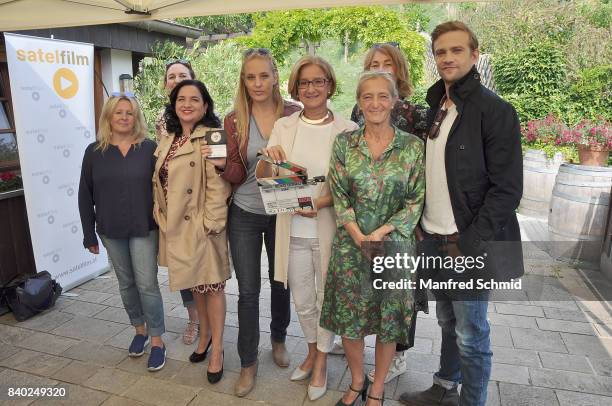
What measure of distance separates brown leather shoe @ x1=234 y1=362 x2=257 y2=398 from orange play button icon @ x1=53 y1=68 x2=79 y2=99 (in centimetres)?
295

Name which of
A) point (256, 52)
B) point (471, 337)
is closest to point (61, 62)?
point (256, 52)

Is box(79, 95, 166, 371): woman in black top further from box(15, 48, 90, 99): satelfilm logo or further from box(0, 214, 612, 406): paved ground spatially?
box(15, 48, 90, 99): satelfilm logo

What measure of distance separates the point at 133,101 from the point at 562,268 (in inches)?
176

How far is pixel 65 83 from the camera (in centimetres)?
401

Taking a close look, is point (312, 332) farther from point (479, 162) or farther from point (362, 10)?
point (362, 10)

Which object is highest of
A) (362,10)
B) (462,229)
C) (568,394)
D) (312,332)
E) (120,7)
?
(362,10)

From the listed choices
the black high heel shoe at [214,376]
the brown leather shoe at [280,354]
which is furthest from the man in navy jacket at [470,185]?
the black high heel shoe at [214,376]

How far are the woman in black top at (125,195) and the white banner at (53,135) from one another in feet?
4.13

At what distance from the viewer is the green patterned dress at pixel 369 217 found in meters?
2.12

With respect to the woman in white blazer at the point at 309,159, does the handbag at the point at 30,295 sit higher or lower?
lower

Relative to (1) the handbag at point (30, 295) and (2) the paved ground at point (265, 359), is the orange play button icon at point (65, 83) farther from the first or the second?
(2) the paved ground at point (265, 359)

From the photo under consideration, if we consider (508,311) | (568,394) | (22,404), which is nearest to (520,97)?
(508,311)

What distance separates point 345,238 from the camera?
224cm

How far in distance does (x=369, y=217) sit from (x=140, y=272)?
Answer: 1.60 meters
